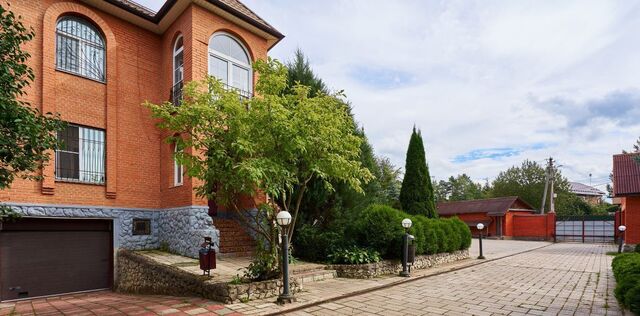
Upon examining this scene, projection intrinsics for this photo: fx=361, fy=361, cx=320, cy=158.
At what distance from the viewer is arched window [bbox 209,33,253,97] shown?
11.1 m

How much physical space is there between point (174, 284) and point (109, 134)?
5.39 metres

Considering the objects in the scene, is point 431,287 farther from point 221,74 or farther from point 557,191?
point 557,191

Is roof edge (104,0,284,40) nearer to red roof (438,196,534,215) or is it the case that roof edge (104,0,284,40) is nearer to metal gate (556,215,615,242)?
red roof (438,196,534,215)

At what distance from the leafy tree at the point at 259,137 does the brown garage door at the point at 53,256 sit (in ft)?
18.5

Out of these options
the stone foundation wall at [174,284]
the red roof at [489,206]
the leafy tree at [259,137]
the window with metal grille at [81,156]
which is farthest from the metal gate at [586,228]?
the window with metal grille at [81,156]

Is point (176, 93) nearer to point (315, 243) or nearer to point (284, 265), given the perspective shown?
point (315, 243)

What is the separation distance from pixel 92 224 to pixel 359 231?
7637 millimetres

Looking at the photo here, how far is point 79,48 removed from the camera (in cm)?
1048

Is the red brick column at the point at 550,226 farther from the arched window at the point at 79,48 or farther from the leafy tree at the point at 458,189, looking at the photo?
the leafy tree at the point at 458,189

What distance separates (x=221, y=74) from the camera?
11.3 meters

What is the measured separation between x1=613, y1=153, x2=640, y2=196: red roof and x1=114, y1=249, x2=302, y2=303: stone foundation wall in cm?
1711

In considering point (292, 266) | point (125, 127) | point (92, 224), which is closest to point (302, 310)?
point (292, 266)

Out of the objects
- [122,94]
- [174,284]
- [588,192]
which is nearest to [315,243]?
[174,284]

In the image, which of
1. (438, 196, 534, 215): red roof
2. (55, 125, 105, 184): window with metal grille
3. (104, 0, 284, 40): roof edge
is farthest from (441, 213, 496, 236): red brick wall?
(55, 125, 105, 184): window with metal grille
